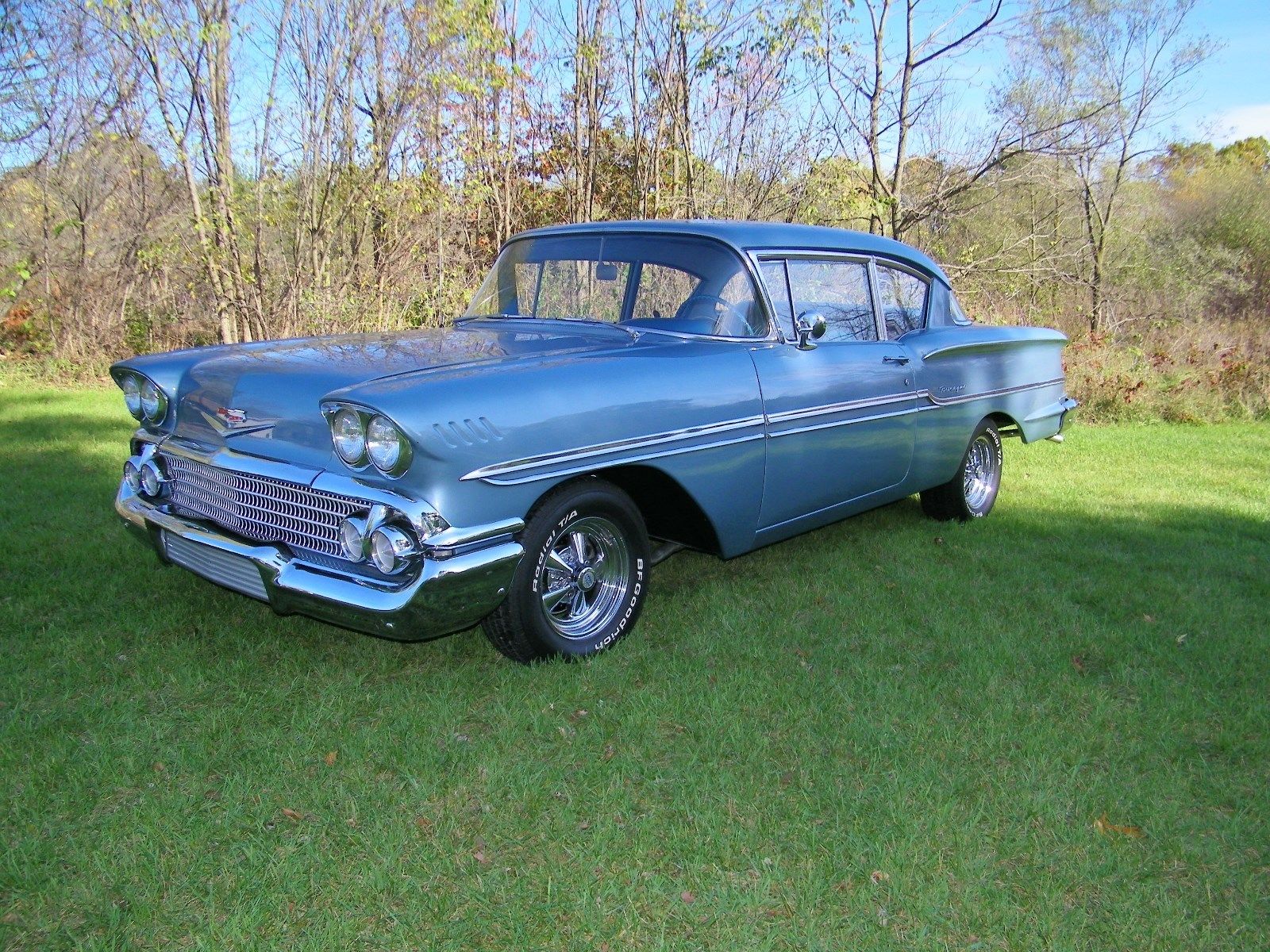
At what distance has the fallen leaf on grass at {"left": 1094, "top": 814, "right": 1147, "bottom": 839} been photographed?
2.63 meters

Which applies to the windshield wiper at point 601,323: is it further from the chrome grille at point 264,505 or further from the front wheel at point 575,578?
the chrome grille at point 264,505

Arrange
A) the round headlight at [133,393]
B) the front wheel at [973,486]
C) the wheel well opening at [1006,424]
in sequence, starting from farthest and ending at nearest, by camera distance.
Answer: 1. the wheel well opening at [1006,424]
2. the front wheel at [973,486]
3. the round headlight at [133,393]

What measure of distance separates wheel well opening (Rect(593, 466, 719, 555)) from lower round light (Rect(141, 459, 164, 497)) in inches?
67.8

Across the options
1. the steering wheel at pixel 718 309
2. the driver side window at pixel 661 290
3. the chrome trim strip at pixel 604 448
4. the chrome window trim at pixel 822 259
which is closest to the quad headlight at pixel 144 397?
the chrome trim strip at pixel 604 448

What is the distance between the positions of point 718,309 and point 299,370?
66.7 inches

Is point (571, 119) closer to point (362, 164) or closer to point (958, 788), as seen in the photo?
point (362, 164)

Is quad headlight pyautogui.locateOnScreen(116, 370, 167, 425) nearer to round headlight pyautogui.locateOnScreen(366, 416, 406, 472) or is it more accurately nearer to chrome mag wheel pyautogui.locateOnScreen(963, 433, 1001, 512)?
round headlight pyautogui.locateOnScreen(366, 416, 406, 472)

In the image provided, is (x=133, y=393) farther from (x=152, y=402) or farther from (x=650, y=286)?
(x=650, y=286)

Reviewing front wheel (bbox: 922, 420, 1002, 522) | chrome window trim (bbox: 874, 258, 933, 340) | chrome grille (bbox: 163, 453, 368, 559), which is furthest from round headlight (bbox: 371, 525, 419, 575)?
front wheel (bbox: 922, 420, 1002, 522)

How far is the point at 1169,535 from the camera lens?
5.50m

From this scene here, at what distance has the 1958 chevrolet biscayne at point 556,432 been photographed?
3.06 m

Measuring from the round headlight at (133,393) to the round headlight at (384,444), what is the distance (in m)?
1.48

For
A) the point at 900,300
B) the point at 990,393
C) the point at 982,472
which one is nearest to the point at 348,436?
the point at 900,300

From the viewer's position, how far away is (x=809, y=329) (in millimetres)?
4223
